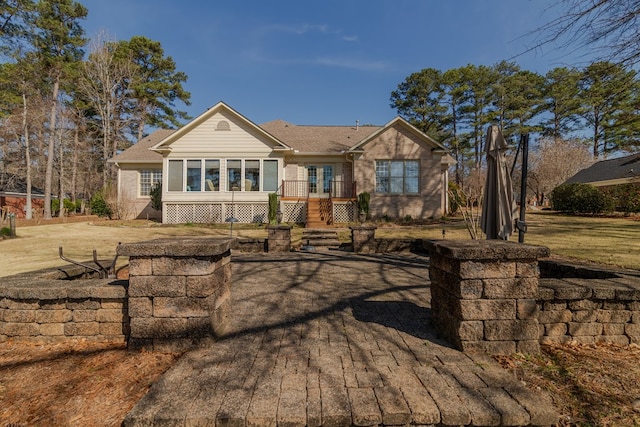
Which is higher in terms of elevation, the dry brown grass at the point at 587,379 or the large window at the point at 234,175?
the large window at the point at 234,175

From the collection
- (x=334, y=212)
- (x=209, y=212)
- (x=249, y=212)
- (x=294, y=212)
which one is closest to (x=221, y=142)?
(x=209, y=212)

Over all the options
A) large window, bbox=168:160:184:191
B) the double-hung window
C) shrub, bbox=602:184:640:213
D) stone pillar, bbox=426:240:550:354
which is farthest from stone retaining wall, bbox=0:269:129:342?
shrub, bbox=602:184:640:213

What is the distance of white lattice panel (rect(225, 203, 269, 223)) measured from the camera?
51.4ft

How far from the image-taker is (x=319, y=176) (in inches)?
670

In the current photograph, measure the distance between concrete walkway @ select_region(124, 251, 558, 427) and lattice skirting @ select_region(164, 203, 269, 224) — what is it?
1206cm

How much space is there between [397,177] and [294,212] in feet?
20.1

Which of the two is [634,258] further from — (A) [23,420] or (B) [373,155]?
(B) [373,155]

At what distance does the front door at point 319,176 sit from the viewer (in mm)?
16953

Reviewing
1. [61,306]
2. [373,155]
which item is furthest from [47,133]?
[61,306]

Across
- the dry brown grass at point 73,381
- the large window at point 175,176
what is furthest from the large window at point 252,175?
the dry brown grass at point 73,381

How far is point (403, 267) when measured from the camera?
6.25 metres

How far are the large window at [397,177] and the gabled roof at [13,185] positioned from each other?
1136 inches

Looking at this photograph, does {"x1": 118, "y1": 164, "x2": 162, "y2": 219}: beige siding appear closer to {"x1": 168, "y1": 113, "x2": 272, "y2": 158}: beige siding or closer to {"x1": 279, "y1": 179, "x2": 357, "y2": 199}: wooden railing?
{"x1": 168, "y1": 113, "x2": 272, "y2": 158}: beige siding

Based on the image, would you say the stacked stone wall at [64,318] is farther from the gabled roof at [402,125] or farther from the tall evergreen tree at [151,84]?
the tall evergreen tree at [151,84]
